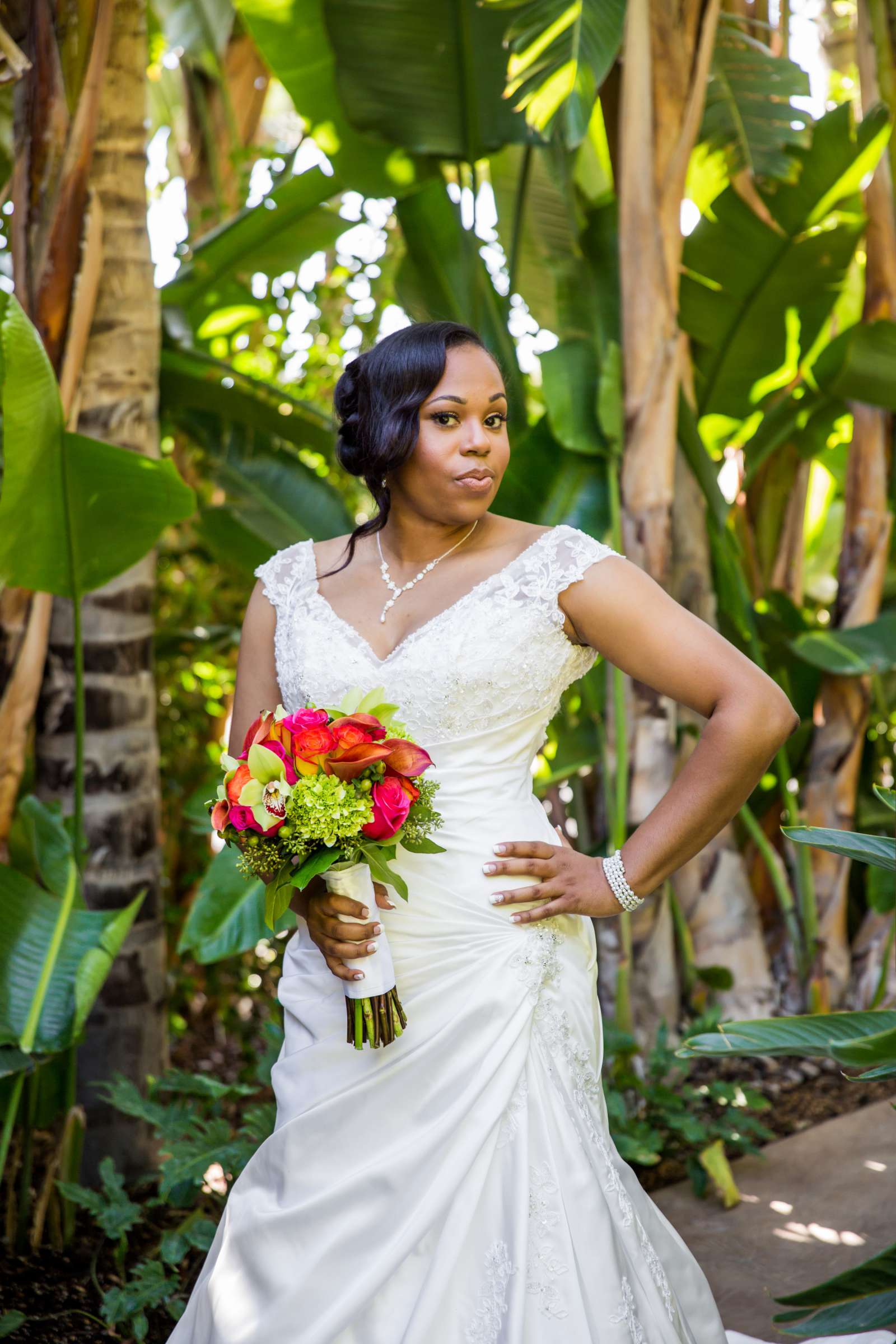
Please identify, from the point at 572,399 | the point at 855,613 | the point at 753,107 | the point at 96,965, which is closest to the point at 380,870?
the point at 96,965

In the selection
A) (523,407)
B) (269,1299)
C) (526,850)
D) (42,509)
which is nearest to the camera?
(269,1299)

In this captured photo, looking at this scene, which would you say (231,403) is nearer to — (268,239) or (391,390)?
(268,239)

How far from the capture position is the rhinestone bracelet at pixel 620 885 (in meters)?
2.24

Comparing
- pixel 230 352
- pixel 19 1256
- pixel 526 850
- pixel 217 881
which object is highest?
pixel 230 352

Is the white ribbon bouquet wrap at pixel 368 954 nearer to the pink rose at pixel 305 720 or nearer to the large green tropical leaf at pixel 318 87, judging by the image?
the pink rose at pixel 305 720

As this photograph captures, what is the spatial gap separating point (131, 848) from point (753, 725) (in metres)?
2.26

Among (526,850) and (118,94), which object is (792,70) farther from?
(526,850)

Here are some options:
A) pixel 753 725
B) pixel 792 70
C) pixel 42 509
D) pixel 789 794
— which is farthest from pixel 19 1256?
pixel 792 70

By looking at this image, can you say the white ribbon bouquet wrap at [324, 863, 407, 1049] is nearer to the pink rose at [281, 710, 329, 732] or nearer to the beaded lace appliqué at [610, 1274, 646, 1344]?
the pink rose at [281, 710, 329, 732]

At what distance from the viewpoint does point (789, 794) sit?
4641 mm

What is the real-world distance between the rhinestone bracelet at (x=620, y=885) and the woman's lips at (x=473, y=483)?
2.40 feet

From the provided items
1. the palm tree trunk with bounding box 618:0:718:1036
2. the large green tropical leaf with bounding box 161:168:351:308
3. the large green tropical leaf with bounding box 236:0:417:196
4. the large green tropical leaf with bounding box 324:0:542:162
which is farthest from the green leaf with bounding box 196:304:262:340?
the palm tree trunk with bounding box 618:0:718:1036

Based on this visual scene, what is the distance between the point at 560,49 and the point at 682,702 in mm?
2088

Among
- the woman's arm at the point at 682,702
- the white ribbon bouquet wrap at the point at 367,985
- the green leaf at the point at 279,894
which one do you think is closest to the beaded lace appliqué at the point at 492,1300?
the white ribbon bouquet wrap at the point at 367,985
